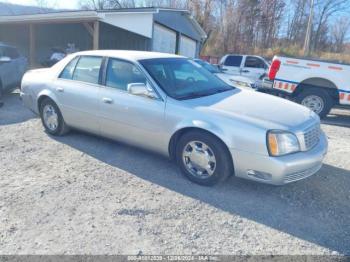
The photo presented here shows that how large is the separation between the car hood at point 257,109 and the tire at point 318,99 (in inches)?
188

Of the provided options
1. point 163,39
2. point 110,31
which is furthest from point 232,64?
point 110,31

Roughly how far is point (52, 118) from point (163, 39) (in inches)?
444

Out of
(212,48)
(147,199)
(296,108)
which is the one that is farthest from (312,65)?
(212,48)

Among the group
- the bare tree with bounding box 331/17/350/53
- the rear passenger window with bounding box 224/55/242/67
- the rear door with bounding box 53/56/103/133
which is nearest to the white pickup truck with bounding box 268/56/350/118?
the rear passenger window with bounding box 224/55/242/67

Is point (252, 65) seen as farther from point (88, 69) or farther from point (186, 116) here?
point (186, 116)

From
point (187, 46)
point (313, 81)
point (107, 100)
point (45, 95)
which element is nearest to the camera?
point (107, 100)

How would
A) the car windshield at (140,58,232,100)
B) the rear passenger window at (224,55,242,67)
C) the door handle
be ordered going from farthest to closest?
the rear passenger window at (224,55,242,67) → the door handle → the car windshield at (140,58,232,100)

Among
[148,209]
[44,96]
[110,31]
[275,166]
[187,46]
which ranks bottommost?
[148,209]

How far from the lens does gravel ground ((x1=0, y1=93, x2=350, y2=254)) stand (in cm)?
279

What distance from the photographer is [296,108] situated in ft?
13.5

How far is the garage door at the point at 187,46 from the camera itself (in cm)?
1888

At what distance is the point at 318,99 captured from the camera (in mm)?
8555

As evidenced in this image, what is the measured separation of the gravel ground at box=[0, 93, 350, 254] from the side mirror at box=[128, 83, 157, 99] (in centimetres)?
104

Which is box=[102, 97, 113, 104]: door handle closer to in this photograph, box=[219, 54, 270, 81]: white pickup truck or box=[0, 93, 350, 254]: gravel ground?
box=[0, 93, 350, 254]: gravel ground
